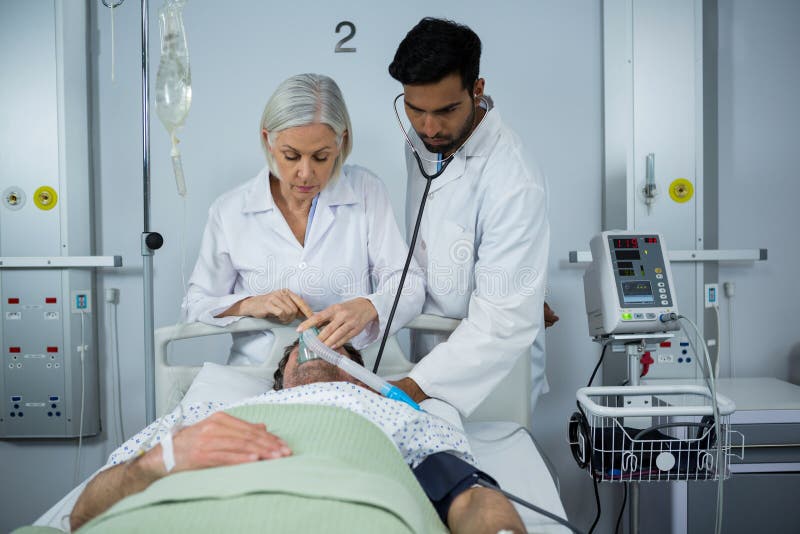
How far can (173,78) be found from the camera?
1358 millimetres

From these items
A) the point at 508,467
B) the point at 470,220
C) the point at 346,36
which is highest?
the point at 346,36

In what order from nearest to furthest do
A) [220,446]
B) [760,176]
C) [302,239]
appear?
[220,446], [302,239], [760,176]

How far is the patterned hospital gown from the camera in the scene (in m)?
1.18

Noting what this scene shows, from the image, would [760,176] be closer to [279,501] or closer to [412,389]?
[412,389]

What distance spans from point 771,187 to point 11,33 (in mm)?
2925

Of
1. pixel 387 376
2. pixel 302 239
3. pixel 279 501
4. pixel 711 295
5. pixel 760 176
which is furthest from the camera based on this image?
pixel 760 176

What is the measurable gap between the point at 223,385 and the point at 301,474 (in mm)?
697

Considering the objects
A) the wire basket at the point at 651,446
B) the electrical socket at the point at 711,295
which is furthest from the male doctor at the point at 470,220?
the electrical socket at the point at 711,295

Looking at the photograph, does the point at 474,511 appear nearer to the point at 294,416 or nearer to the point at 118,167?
the point at 294,416

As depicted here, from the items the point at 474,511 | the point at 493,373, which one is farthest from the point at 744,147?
the point at 474,511

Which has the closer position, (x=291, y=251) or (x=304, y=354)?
(x=304, y=354)

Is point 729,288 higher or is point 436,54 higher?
point 436,54

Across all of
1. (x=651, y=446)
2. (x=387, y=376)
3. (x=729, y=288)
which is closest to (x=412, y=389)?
(x=387, y=376)

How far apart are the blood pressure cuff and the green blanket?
0.45ft
